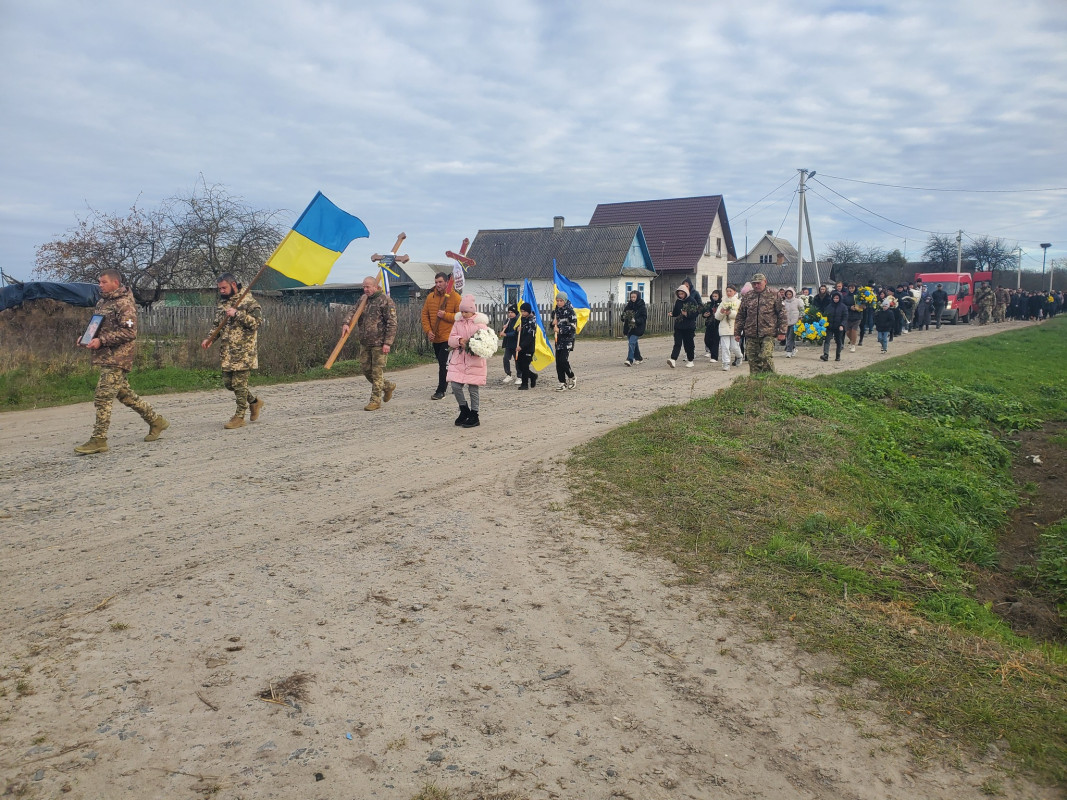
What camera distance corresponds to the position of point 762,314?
12.5m

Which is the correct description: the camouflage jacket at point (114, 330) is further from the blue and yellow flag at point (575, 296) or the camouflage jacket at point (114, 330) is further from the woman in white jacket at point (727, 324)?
the woman in white jacket at point (727, 324)

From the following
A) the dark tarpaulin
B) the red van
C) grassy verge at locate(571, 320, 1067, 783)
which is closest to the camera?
grassy verge at locate(571, 320, 1067, 783)

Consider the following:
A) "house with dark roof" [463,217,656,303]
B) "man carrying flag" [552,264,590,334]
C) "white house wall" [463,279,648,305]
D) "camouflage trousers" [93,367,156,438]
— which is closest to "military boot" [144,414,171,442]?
"camouflage trousers" [93,367,156,438]

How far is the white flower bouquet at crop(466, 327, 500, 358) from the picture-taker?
31.6 ft

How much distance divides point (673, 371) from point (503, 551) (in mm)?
11477

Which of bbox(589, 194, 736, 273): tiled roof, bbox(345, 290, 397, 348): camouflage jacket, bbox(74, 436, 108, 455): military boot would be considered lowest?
bbox(74, 436, 108, 455): military boot

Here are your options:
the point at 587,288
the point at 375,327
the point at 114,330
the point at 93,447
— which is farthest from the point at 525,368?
the point at 587,288

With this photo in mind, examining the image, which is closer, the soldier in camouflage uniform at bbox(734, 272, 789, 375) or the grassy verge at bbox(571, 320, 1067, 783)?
the grassy verge at bbox(571, 320, 1067, 783)

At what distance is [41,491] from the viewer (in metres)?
7.19

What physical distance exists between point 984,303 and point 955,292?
2634 millimetres

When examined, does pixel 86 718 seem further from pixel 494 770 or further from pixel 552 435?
pixel 552 435

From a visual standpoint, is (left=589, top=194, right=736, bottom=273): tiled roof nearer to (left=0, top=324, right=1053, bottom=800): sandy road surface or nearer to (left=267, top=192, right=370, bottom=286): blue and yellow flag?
(left=267, top=192, right=370, bottom=286): blue and yellow flag

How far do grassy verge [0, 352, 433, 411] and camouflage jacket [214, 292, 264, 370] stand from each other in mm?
5168

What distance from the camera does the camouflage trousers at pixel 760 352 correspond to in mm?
12742
